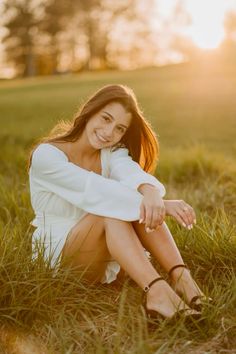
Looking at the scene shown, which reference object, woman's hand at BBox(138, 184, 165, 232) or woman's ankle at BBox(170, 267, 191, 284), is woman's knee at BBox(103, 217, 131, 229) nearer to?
woman's hand at BBox(138, 184, 165, 232)

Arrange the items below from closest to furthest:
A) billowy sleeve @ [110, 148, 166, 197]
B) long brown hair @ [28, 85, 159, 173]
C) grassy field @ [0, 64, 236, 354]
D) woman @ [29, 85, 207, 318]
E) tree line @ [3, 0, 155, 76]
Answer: grassy field @ [0, 64, 236, 354] < woman @ [29, 85, 207, 318] < billowy sleeve @ [110, 148, 166, 197] < long brown hair @ [28, 85, 159, 173] < tree line @ [3, 0, 155, 76]

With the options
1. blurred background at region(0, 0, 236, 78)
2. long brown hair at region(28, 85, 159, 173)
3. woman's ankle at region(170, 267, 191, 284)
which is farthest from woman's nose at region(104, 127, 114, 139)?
blurred background at region(0, 0, 236, 78)

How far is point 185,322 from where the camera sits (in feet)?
7.98

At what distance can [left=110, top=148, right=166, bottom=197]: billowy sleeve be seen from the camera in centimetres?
291

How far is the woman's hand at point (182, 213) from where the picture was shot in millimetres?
2736

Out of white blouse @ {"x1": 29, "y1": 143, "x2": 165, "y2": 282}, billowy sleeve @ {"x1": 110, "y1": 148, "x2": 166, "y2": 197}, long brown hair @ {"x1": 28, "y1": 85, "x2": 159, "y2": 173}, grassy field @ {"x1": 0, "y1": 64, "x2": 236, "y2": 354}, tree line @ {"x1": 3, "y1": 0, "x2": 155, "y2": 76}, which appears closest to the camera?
grassy field @ {"x1": 0, "y1": 64, "x2": 236, "y2": 354}

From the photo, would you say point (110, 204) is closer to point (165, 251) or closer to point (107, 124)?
point (165, 251)

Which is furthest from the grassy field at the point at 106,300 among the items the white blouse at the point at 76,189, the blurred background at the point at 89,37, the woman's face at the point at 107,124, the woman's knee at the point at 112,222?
the blurred background at the point at 89,37

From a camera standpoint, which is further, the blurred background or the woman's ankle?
the blurred background

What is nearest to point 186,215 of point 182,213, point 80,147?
point 182,213

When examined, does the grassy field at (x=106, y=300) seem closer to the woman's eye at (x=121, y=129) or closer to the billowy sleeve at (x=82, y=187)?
the billowy sleeve at (x=82, y=187)

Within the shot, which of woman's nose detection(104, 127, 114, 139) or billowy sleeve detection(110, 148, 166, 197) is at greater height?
woman's nose detection(104, 127, 114, 139)

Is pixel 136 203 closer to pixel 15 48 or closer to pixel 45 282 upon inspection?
pixel 45 282

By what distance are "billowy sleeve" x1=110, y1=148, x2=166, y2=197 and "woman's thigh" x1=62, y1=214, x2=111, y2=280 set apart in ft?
0.92
